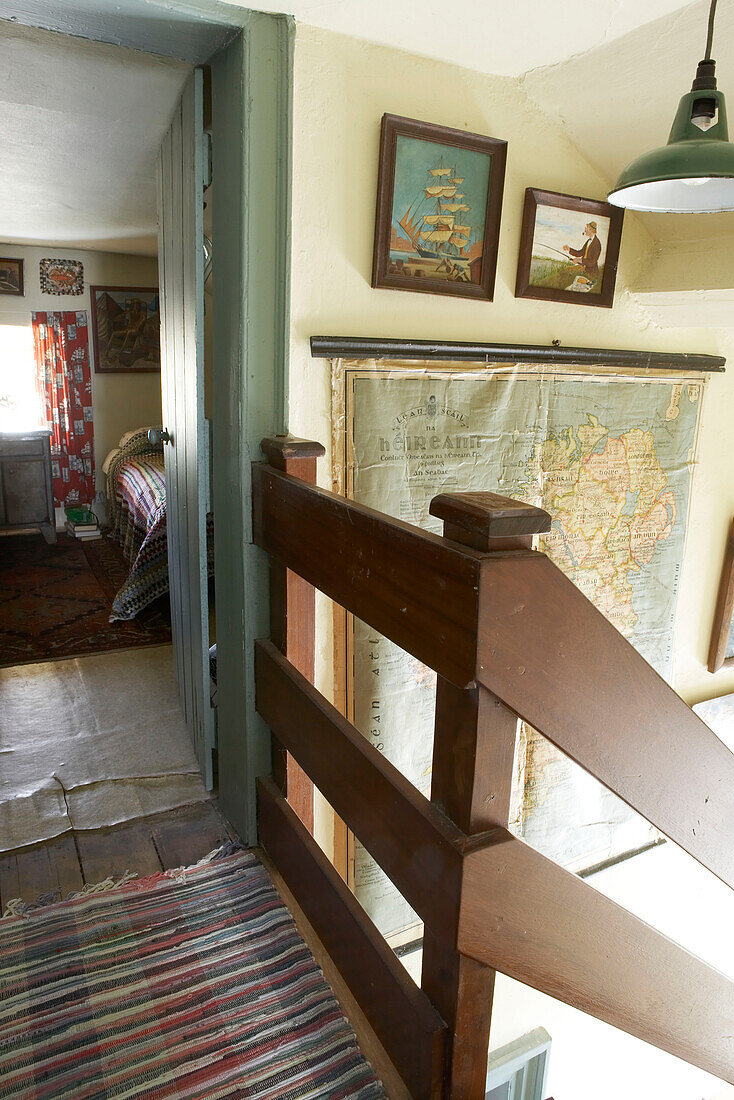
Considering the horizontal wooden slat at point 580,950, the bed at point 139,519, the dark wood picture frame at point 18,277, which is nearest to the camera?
the horizontal wooden slat at point 580,950

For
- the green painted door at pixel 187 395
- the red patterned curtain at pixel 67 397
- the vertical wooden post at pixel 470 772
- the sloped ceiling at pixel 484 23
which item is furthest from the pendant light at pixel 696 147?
the red patterned curtain at pixel 67 397

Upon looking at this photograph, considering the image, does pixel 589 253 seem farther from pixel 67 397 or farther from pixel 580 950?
pixel 67 397

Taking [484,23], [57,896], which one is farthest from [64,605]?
[484,23]

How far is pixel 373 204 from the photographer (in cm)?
172

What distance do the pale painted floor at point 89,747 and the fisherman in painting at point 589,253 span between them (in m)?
1.79

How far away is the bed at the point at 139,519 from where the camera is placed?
3.40 meters

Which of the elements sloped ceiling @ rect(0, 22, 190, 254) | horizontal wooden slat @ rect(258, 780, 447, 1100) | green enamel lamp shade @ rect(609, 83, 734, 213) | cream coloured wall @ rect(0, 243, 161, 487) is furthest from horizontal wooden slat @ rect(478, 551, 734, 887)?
cream coloured wall @ rect(0, 243, 161, 487)

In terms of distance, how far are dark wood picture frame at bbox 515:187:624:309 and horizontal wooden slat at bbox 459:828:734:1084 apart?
152 cm

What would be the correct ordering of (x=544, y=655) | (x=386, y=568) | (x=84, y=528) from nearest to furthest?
1. (x=544, y=655)
2. (x=386, y=568)
3. (x=84, y=528)

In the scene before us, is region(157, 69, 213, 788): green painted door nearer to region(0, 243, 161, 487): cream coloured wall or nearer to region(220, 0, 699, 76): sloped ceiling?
region(220, 0, 699, 76): sloped ceiling

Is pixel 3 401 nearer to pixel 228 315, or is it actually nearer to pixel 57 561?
pixel 57 561

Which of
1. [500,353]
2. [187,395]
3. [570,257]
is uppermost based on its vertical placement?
[570,257]

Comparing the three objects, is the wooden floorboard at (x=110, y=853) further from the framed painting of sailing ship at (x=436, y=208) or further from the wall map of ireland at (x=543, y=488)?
the framed painting of sailing ship at (x=436, y=208)

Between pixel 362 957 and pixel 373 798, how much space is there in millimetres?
314
